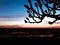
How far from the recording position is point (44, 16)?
1050 cm
